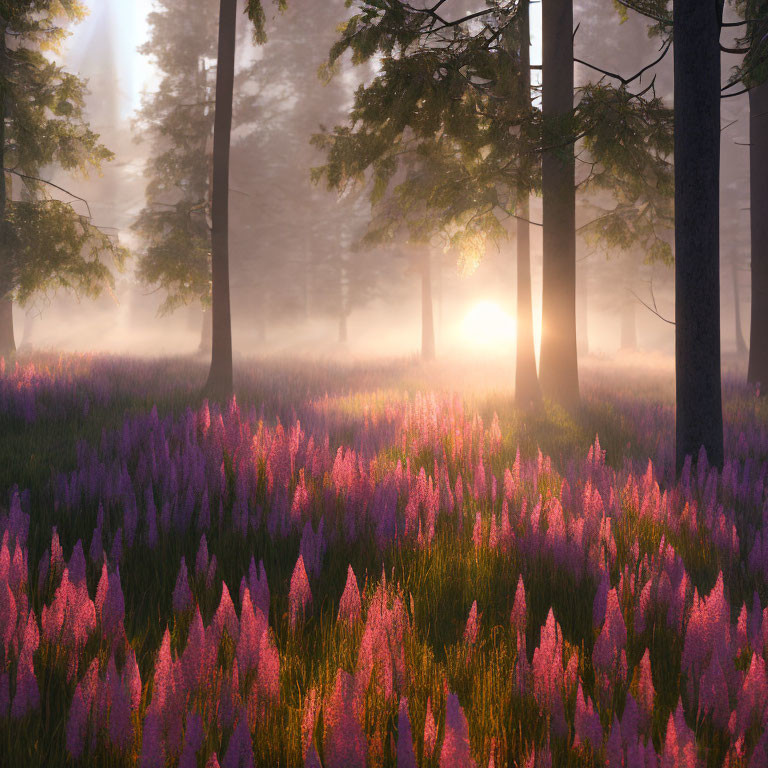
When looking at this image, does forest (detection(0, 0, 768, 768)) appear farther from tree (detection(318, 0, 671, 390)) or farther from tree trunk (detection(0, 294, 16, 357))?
tree trunk (detection(0, 294, 16, 357))

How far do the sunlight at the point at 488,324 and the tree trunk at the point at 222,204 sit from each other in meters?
29.8

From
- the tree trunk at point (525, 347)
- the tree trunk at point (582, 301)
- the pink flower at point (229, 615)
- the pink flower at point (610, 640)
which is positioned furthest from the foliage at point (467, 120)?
the tree trunk at point (582, 301)

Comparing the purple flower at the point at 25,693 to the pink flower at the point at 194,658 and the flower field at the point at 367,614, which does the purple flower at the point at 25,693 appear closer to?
the flower field at the point at 367,614

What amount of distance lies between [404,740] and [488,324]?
45772 millimetres

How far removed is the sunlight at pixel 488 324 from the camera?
42.6 meters

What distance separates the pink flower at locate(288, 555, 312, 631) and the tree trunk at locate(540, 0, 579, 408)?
28.5 feet

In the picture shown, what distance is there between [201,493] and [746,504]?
4128 mm

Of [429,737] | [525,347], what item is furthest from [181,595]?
[525,347]

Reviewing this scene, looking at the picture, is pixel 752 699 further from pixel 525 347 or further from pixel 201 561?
pixel 525 347

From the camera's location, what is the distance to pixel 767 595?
3041 millimetres

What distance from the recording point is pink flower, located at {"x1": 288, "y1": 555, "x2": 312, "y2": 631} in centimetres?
226

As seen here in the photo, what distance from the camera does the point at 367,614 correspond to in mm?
2266

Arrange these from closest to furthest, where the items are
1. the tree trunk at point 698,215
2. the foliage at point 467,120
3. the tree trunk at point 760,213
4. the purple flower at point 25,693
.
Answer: the purple flower at point 25,693
the tree trunk at point 698,215
the foliage at point 467,120
the tree trunk at point 760,213

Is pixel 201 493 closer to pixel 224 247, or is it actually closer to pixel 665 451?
pixel 665 451
